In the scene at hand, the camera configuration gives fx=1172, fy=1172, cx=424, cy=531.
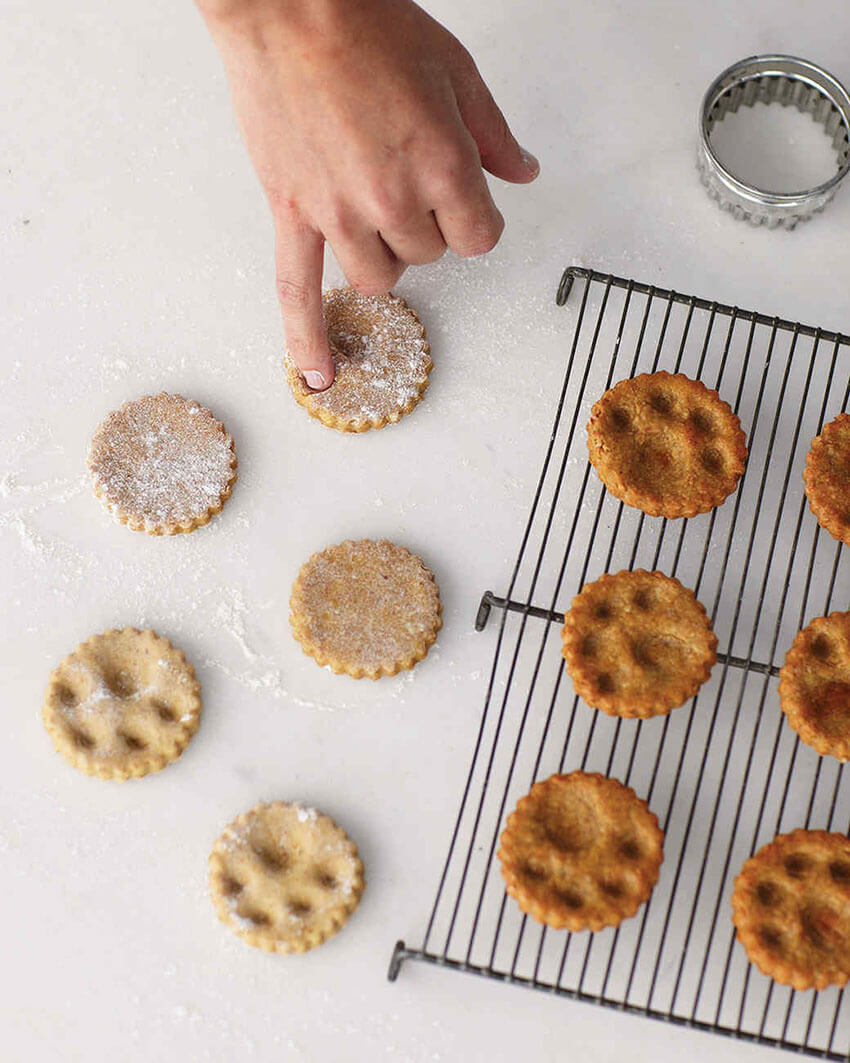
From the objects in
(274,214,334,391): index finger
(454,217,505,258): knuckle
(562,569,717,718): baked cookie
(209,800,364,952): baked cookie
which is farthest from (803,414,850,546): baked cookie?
(209,800,364,952): baked cookie

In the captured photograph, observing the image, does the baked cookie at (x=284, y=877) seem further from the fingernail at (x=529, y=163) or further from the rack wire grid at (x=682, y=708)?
the fingernail at (x=529, y=163)

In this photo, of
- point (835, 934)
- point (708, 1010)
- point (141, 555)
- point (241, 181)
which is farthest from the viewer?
point (241, 181)

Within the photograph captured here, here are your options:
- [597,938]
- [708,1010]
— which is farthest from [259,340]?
[708,1010]

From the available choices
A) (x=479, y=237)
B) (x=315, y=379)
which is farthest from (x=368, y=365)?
(x=479, y=237)

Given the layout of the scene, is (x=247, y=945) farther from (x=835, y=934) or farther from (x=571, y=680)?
(x=835, y=934)

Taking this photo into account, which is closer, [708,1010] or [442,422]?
[708,1010]
